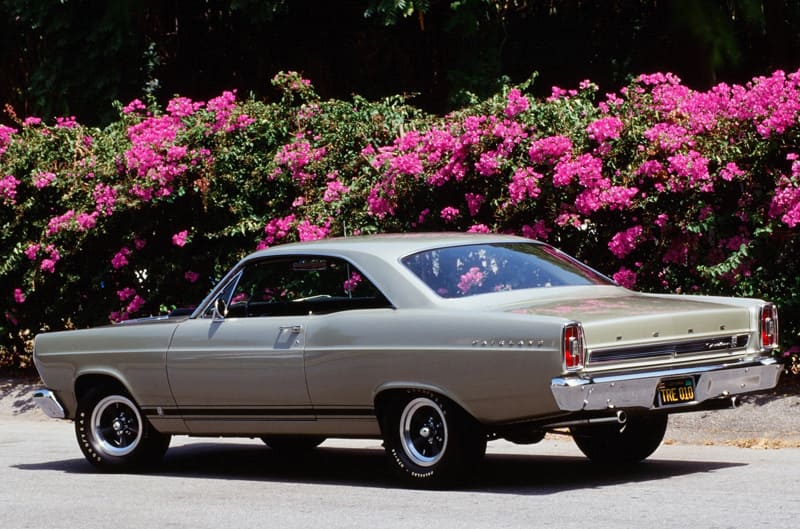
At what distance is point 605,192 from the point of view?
41.4 ft

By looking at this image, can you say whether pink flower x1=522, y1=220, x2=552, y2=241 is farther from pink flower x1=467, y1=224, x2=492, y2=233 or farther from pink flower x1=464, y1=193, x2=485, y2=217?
pink flower x1=464, y1=193, x2=485, y2=217

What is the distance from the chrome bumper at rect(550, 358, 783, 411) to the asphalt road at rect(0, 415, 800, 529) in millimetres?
539

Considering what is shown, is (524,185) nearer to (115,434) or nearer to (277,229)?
(277,229)

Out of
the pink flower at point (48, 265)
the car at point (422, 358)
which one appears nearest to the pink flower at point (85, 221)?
the pink flower at point (48, 265)

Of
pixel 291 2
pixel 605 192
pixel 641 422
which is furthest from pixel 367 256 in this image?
pixel 291 2

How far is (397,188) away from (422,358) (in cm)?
531

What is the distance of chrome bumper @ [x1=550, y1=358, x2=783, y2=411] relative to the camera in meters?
8.12

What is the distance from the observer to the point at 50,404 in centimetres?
1104

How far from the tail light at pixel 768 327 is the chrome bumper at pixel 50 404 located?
5129 mm

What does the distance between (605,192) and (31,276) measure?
693 centimetres

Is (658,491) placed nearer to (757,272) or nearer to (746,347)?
(746,347)

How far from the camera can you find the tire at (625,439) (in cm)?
983

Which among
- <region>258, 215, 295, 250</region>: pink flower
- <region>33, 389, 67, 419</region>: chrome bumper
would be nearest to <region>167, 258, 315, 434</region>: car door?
<region>33, 389, 67, 419</region>: chrome bumper

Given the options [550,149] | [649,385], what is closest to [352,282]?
[649,385]
